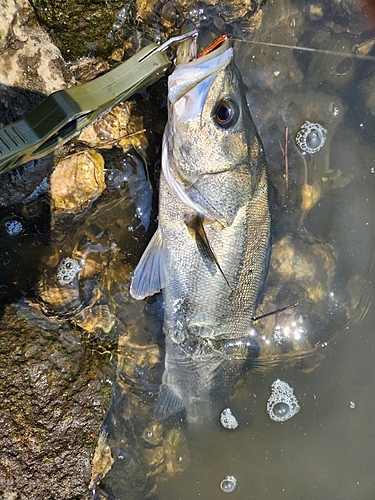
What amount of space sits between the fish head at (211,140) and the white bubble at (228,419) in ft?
6.52

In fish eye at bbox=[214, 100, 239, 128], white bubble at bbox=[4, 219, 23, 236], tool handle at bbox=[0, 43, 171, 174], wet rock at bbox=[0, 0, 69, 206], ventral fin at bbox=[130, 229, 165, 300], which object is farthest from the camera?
white bubble at bbox=[4, 219, 23, 236]

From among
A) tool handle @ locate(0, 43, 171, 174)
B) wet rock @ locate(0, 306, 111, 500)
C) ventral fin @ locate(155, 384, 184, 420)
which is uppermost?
tool handle @ locate(0, 43, 171, 174)

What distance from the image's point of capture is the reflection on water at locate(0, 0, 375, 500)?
3.50m

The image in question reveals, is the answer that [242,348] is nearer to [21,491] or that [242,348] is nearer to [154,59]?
[21,491]

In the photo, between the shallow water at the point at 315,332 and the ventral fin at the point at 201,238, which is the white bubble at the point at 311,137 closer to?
the shallow water at the point at 315,332

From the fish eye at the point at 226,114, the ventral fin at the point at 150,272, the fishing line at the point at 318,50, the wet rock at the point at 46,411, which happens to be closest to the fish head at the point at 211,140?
the fish eye at the point at 226,114

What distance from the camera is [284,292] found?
3.89 meters

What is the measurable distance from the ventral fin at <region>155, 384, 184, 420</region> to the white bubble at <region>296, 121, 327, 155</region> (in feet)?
8.61

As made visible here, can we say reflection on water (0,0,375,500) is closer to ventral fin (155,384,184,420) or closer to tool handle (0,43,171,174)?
ventral fin (155,384,184,420)

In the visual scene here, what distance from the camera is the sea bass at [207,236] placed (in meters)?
2.53

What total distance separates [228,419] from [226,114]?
111 inches

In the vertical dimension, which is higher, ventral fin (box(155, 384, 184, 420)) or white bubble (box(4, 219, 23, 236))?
white bubble (box(4, 219, 23, 236))

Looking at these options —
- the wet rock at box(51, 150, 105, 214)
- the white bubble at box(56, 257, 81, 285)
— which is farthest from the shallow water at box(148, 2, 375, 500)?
the white bubble at box(56, 257, 81, 285)

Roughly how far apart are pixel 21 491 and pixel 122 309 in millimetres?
1560
